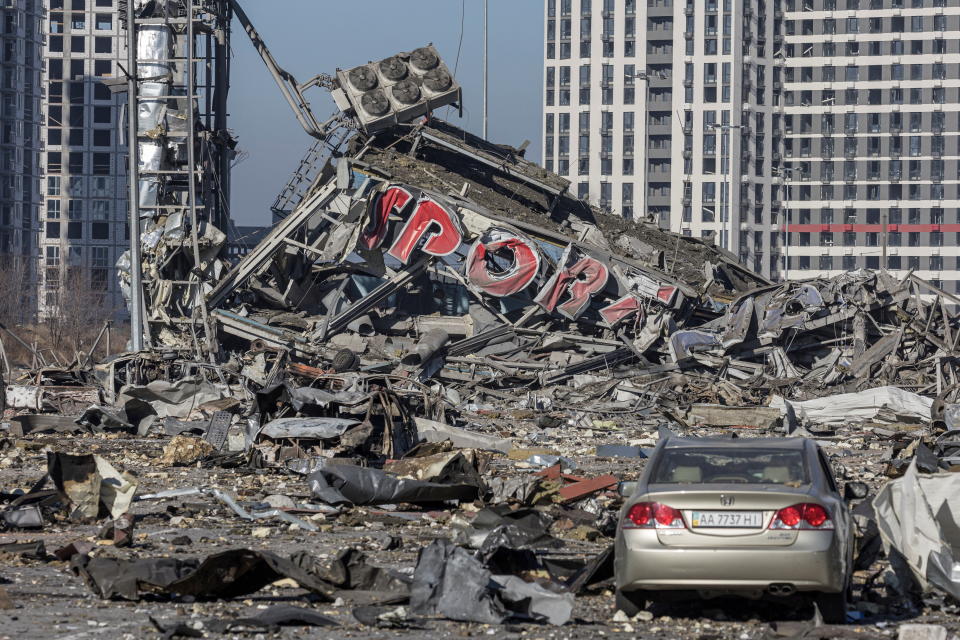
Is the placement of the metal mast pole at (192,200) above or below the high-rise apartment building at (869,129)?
below

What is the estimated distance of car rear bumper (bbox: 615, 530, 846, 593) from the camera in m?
9.04

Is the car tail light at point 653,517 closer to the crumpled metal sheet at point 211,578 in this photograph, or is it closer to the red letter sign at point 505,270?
the crumpled metal sheet at point 211,578

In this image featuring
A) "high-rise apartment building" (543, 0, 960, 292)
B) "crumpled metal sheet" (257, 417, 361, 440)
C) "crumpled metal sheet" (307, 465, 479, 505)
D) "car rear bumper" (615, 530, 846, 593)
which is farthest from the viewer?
"high-rise apartment building" (543, 0, 960, 292)

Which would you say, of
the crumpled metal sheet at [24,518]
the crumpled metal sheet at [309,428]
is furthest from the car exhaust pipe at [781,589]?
the crumpled metal sheet at [309,428]

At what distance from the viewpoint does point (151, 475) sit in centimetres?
1884

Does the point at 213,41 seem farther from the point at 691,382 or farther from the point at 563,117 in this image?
the point at 563,117

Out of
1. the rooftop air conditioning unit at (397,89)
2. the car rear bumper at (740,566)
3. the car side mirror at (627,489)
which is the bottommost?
the car rear bumper at (740,566)

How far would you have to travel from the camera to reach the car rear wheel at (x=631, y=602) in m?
9.57

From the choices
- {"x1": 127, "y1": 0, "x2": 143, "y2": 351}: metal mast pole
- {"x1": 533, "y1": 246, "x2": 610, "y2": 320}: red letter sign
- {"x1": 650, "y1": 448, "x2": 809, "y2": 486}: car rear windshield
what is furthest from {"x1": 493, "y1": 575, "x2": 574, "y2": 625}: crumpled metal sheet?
{"x1": 533, "y1": 246, "x2": 610, "y2": 320}: red letter sign

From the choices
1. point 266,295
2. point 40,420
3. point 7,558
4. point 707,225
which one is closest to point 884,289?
point 266,295

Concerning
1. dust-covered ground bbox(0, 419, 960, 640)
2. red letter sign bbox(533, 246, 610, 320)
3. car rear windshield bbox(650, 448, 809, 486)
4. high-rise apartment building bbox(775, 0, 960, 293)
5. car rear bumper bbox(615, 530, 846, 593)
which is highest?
high-rise apartment building bbox(775, 0, 960, 293)

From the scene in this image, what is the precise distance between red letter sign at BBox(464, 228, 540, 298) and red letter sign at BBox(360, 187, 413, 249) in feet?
8.80

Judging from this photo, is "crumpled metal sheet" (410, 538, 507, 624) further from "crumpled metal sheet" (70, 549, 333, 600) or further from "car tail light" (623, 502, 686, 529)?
"car tail light" (623, 502, 686, 529)

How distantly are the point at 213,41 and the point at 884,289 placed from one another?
996 inches
